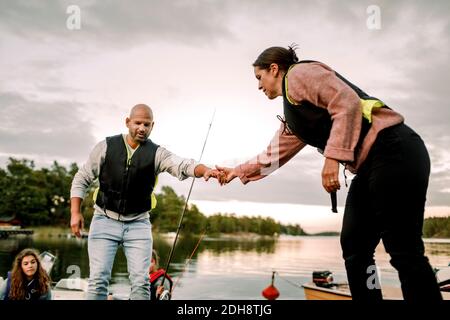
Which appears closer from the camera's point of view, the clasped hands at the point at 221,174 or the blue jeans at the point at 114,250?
the blue jeans at the point at 114,250

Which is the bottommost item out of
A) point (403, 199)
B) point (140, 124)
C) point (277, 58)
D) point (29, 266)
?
point (29, 266)

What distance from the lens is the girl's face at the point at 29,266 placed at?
395cm

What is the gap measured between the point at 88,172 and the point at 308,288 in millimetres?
10278

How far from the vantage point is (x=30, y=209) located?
58.3 metres

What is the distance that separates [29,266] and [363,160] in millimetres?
3329

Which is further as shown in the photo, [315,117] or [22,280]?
[22,280]

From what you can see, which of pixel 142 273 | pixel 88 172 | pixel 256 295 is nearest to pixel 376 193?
pixel 142 273

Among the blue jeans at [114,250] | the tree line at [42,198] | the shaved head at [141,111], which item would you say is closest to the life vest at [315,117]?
the shaved head at [141,111]

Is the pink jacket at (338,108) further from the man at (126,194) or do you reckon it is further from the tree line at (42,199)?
the tree line at (42,199)

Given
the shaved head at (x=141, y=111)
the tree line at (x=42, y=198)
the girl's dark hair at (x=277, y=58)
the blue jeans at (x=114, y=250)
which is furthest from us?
the tree line at (x=42, y=198)

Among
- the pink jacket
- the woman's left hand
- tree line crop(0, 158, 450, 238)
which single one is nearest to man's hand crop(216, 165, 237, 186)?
the pink jacket

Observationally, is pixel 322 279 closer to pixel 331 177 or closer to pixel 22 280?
pixel 22 280

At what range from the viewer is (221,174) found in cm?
276

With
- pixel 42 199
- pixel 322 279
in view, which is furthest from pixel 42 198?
pixel 322 279
